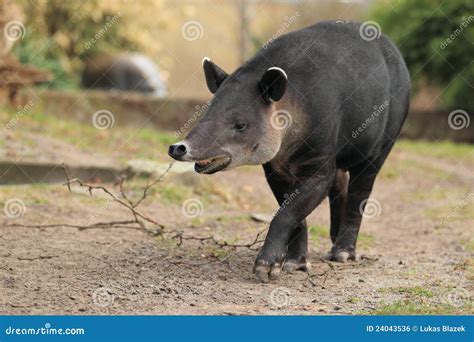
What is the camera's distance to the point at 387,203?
41.7ft

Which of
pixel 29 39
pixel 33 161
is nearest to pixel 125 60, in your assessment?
pixel 29 39

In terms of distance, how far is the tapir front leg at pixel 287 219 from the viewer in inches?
279

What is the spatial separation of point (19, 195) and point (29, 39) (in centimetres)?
1048

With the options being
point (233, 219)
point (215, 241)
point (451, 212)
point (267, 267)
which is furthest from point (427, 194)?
point (267, 267)

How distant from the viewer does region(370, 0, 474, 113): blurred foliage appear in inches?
771

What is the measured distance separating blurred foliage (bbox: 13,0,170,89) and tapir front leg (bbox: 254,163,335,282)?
41.8ft

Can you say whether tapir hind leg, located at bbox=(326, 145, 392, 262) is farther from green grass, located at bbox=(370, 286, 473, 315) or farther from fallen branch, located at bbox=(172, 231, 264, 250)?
green grass, located at bbox=(370, 286, 473, 315)

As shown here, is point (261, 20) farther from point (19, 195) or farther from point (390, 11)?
point (19, 195)

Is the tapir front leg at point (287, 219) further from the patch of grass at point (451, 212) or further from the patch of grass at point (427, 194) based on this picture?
the patch of grass at point (427, 194)

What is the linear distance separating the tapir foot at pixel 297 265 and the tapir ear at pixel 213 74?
1.65 m

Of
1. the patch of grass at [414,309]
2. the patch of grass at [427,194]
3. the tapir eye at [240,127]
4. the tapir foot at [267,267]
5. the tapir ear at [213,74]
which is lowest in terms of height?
the patch of grass at [414,309]

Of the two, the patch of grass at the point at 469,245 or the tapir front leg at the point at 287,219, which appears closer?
the tapir front leg at the point at 287,219

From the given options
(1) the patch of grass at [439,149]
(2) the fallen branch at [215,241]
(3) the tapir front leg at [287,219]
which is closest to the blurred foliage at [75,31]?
(1) the patch of grass at [439,149]

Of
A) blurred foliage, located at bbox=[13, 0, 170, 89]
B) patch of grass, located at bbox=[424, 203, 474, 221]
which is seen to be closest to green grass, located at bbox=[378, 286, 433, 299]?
patch of grass, located at bbox=[424, 203, 474, 221]
